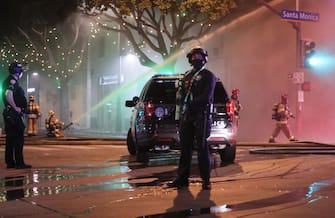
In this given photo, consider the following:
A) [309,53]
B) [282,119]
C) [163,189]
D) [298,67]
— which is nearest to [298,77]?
[298,67]

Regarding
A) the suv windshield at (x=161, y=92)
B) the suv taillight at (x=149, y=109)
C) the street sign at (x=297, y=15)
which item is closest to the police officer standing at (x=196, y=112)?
the suv taillight at (x=149, y=109)

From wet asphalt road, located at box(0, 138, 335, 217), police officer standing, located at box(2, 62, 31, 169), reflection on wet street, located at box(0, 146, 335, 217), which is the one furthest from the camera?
police officer standing, located at box(2, 62, 31, 169)

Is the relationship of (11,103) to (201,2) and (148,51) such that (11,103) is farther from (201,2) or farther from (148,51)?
(148,51)

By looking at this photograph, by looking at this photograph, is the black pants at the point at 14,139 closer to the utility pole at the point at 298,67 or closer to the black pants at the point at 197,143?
the black pants at the point at 197,143

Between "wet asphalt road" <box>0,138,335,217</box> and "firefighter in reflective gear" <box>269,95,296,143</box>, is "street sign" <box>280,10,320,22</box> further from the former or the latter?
"wet asphalt road" <box>0,138,335,217</box>

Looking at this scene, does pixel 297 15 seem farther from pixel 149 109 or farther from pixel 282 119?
pixel 149 109

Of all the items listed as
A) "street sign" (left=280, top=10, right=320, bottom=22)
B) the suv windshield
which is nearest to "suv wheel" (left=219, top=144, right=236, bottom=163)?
the suv windshield

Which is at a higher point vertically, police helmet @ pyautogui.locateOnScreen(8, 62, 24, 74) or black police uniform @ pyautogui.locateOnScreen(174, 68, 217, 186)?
police helmet @ pyautogui.locateOnScreen(8, 62, 24, 74)

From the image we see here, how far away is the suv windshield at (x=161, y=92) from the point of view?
35.5 ft

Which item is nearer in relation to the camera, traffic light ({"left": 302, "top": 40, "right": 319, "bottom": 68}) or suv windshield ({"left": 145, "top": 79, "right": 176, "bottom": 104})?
suv windshield ({"left": 145, "top": 79, "right": 176, "bottom": 104})

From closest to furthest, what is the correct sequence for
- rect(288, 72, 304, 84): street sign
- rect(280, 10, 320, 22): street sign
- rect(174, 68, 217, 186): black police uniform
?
rect(174, 68, 217, 186): black police uniform → rect(280, 10, 320, 22): street sign → rect(288, 72, 304, 84): street sign

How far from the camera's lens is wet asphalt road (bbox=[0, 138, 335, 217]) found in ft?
19.6

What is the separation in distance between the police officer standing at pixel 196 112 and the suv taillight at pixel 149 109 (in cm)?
302

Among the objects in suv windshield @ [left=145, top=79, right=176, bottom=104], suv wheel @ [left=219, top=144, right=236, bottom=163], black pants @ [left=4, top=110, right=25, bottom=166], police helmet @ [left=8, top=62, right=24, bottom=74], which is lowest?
suv wheel @ [left=219, top=144, right=236, bottom=163]
